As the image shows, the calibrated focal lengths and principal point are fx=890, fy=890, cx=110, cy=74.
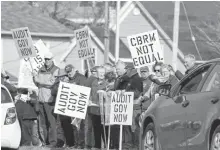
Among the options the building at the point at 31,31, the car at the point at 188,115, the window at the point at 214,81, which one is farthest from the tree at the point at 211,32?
the window at the point at 214,81

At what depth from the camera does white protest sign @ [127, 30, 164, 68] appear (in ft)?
61.5

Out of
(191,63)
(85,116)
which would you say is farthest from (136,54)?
(191,63)

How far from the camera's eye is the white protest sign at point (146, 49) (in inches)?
738

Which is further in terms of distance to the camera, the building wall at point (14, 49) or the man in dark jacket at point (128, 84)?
the building wall at point (14, 49)

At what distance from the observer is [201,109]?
11.3 meters

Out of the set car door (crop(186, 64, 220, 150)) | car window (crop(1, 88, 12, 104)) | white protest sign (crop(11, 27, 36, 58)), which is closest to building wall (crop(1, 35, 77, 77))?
white protest sign (crop(11, 27, 36, 58))

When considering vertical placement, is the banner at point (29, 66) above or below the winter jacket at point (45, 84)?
above

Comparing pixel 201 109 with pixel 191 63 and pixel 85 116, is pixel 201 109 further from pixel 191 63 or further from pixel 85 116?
pixel 85 116

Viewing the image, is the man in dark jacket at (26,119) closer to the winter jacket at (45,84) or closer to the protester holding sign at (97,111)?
the winter jacket at (45,84)

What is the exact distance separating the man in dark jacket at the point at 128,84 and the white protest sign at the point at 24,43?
196 inches

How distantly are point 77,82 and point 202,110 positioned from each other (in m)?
7.72

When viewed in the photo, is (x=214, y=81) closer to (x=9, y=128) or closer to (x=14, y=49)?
(x=9, y=128)

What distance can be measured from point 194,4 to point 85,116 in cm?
3953

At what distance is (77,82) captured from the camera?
18750 mm
